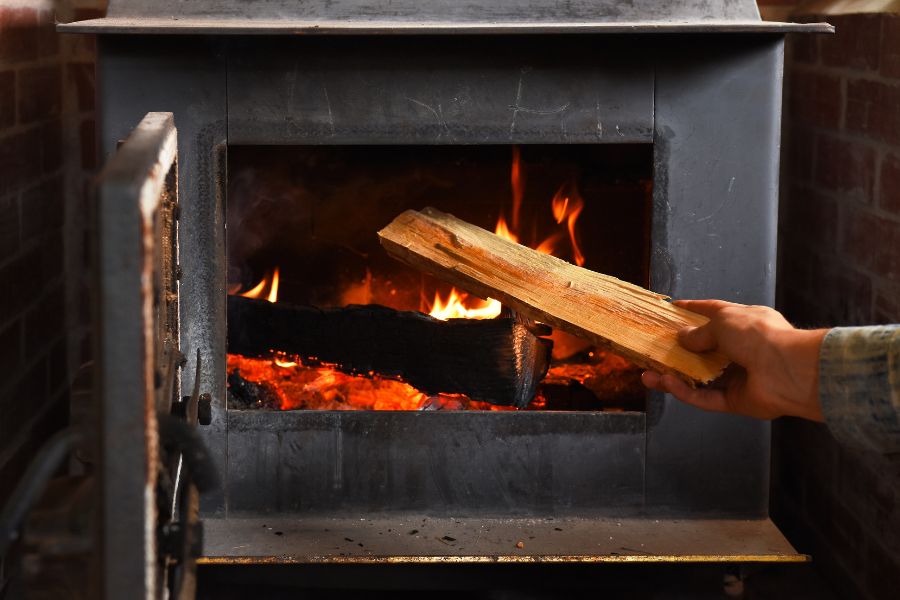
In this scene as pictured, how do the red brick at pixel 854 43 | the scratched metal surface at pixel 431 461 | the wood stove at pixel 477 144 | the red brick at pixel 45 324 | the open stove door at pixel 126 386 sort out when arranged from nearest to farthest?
the open stove door at pixel 126 386
the wood stove at pixel 477 144
the scratched metal surface at pixel 431 461
the red brick at pixel 854 43
the red brick at pixel 45 324

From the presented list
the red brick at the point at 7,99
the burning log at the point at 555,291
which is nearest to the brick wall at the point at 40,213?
the red brick at the point at 7,99

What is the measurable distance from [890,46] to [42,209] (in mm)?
1654

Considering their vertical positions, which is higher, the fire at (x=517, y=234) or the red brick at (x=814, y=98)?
the red brick at (x=814, y=98)

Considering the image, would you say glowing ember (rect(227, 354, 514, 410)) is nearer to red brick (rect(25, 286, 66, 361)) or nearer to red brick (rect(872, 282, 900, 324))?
red brick (rect(25, 286, 66, 361))

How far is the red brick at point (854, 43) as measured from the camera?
2076 mm

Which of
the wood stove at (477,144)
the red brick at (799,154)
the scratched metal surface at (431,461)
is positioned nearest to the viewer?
the wood stove at (477,144)

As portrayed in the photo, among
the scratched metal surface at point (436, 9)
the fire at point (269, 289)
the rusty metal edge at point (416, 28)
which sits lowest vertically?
the fire at point (269, 289)

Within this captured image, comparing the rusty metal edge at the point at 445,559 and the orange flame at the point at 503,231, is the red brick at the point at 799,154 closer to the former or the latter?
the orange flame at the point at 503,231

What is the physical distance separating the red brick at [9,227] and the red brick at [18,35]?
0.84 ft

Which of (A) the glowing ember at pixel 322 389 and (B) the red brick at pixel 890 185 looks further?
(A) the glowing ember at pixel 322 389

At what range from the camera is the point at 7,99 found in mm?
2012

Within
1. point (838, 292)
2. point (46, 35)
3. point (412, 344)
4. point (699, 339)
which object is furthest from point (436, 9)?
point (838, 292)

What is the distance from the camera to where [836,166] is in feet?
7.47

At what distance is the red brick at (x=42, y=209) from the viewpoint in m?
2.16
